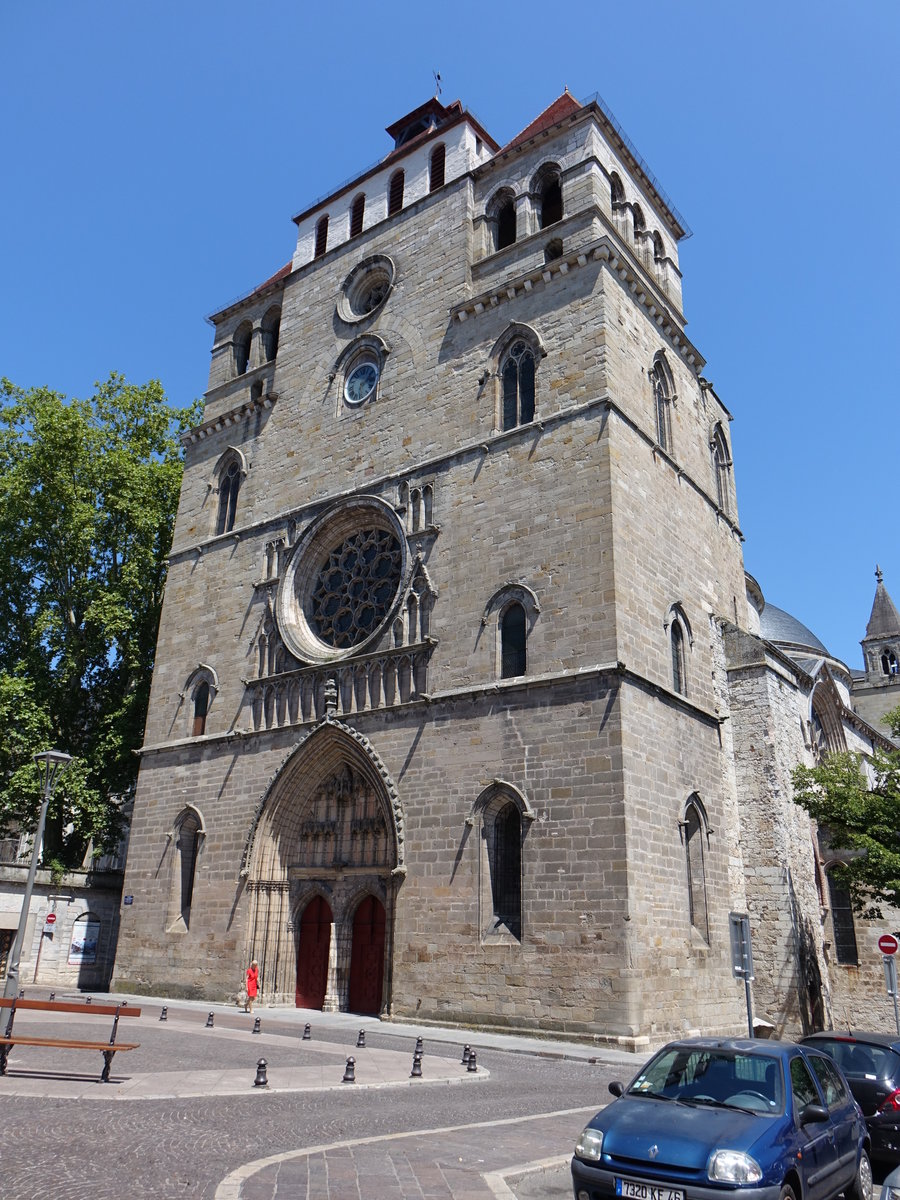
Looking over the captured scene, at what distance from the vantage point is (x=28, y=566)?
30.2 m

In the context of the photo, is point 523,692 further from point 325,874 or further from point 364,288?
point 364,288

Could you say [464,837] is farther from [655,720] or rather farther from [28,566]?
[28,566]

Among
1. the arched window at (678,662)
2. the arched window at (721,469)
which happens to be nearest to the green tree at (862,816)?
the arched window at (678,662)

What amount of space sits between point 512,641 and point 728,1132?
1337 centimetres

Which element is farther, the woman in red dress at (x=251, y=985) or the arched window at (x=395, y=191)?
the arched window at (x=395, y=191)

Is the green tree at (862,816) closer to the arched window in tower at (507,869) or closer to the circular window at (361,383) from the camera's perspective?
the arched window in tower at (507,869)

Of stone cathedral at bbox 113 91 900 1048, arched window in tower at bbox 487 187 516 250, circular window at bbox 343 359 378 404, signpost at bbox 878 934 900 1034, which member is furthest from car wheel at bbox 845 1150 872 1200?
arched window in tower at bbox 487 187 516 250

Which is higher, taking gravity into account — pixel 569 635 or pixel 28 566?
pixel 28 566

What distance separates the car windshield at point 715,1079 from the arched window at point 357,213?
2591 centimetres

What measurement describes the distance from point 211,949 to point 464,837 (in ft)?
25.2

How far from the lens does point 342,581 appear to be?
2297 cm

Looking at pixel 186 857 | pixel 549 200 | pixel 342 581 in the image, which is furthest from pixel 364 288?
pixel 186 857

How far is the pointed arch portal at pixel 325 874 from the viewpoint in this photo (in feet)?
64.0

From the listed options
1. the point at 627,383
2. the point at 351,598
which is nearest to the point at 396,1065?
the point at 351,598
